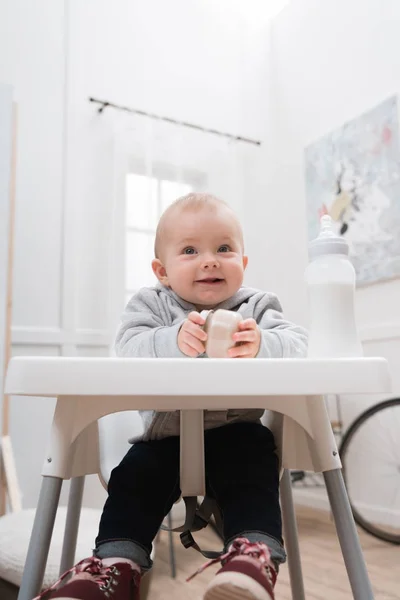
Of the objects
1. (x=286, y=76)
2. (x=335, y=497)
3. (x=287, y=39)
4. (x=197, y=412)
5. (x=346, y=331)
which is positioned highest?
(x=287, y=39)

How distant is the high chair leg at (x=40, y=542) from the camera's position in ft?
2.03

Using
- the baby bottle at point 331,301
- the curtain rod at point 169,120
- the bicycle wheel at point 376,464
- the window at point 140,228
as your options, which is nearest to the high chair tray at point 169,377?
the baby bottle at point 331,301

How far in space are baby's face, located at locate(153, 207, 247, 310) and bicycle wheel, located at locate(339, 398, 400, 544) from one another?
5.56 ft

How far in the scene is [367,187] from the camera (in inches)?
105

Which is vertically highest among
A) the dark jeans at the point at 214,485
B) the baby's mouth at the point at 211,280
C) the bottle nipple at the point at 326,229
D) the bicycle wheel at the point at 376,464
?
the bottle nipple at the point at 326,229

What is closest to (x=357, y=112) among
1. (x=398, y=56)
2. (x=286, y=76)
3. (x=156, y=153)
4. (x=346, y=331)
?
(x=398, y=56)

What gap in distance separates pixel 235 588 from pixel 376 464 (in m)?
2.23

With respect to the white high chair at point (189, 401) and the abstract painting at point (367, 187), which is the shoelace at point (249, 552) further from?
the abstract painting at point (367, 187)

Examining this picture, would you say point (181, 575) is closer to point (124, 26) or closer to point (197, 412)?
point (197, 412)

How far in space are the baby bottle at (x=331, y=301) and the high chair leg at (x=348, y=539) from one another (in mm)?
179

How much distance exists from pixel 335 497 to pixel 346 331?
22 centimetres

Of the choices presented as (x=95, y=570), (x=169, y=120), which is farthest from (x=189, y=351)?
(x=169, y=120)

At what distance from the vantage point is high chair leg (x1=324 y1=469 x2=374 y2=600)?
63 cm

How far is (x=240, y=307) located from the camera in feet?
3.00
